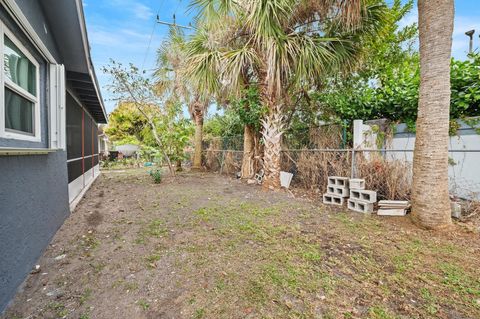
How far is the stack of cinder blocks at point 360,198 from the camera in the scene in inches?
170

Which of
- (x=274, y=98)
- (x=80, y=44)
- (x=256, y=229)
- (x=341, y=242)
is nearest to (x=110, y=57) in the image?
(x=80, y=44)

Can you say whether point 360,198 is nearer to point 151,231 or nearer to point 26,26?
point 151,231

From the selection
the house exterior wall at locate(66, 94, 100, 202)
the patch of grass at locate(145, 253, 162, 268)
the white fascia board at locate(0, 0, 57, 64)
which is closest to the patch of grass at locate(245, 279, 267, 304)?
the patch of grass at locate(145, 253, 162, 268)

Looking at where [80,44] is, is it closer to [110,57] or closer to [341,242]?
[110,57]

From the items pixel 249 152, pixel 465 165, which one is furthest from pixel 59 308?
pixel 249 152

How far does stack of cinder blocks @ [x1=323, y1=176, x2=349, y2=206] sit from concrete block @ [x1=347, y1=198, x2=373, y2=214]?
25cm

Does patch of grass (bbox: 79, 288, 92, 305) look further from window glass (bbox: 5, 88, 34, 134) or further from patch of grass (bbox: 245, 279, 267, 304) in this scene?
window glass (bbox: 5, 88, 34, 134)

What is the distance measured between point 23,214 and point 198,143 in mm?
9115

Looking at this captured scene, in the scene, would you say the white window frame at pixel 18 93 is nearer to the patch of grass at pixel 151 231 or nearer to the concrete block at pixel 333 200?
the patch of grass at pixel 151 231

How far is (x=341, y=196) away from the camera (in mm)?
4895

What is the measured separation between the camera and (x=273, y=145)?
6309mm

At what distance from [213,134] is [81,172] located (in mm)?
7289

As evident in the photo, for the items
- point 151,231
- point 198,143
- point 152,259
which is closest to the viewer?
point 152,259

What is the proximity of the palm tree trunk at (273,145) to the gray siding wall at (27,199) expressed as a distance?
463cm
